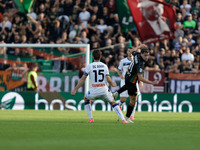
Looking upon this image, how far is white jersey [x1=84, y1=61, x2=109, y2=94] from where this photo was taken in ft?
46.8

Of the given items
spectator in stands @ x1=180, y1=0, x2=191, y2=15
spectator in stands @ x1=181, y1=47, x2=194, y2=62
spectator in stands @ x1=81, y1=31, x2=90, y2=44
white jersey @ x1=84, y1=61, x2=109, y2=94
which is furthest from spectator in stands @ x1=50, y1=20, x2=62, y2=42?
white jersey @ x1=84, y1=61, x2=109, y2=94

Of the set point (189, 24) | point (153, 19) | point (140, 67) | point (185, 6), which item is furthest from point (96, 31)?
point (140, 67)

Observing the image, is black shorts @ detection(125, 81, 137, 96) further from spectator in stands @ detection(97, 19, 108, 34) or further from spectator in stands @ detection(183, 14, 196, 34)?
spectator in stands @ detection(183, 14, 196, 34)

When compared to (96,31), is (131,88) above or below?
below

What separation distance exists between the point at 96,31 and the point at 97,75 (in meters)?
12.9

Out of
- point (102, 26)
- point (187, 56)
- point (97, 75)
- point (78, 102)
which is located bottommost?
point (78, 102)

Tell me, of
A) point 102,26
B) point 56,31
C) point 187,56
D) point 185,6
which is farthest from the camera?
point 185,6

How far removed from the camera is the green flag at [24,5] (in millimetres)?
27641

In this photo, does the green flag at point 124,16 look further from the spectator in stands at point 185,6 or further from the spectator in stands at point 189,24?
the spectator in stands at point 185,6

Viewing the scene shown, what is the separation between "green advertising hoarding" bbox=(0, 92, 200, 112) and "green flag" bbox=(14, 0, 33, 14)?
17.3 feet

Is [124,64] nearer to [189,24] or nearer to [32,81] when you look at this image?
[32,81]

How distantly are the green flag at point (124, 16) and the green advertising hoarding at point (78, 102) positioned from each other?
13.4 ft

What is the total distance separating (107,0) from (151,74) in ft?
20.1

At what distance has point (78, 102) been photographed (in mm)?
24766
